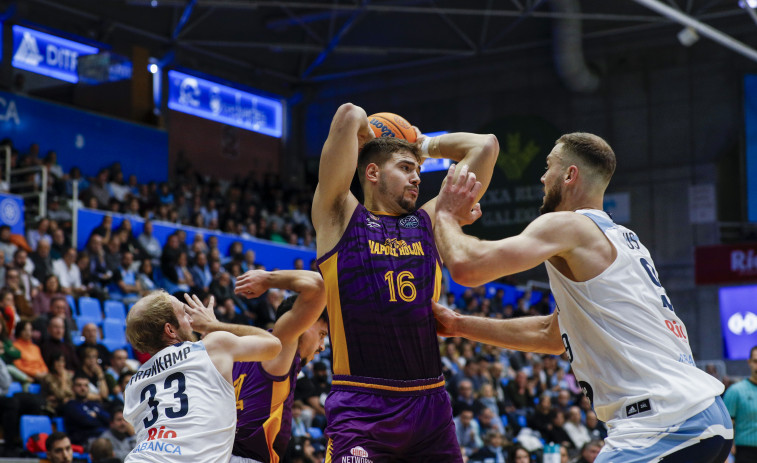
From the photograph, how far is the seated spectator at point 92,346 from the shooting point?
37.9ft

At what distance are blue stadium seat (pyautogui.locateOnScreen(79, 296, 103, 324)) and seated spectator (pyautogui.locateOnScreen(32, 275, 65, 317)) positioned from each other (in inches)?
30.1

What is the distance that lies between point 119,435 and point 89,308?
13.5ft

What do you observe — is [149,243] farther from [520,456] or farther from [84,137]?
[520,456]

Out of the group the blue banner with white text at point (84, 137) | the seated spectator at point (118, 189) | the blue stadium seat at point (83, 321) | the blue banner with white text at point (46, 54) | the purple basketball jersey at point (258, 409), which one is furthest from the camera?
the blue banner with white text at point (46, 54)

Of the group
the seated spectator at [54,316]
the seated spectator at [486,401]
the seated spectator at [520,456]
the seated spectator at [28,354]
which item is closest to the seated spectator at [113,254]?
the seated spectator at [54,316]

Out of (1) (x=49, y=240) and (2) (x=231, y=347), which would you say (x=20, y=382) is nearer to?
(1) (x=49, y=240)

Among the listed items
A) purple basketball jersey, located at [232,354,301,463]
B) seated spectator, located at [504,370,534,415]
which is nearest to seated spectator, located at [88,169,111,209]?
seated spectator, located at [504,370,534,415]

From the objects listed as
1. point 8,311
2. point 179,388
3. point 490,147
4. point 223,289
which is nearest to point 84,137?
point 223,289

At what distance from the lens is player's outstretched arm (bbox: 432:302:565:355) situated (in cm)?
456

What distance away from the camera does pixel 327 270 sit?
14.8 feet

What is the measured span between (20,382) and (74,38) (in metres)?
14.8

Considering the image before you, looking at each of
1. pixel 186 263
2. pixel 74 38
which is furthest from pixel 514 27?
pixel 186 263

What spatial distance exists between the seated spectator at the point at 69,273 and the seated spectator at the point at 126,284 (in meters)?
0.62

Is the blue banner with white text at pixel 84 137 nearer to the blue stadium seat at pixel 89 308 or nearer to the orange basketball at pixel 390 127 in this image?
the blue stadium seat at pixel 89 308
